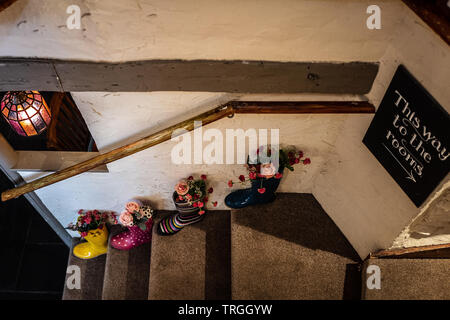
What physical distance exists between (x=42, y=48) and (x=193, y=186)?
5.22 ft

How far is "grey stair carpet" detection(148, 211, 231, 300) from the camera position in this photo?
11.2 ft

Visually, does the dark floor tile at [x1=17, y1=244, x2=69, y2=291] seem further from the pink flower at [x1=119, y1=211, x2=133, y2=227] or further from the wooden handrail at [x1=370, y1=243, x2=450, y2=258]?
the wooden handrail at [x1=370, y1=243, x2=450, y2=258]

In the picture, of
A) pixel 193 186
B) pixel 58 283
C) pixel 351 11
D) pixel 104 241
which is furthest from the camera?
pixel 58 283

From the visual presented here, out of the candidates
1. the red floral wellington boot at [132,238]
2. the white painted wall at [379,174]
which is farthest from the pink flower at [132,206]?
the white painted wall at [379,174]

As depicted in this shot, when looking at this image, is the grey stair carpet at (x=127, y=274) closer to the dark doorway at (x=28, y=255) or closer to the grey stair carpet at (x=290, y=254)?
the dark doorway at (x=28, y=255)

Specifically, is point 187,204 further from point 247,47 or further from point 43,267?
point 43,267

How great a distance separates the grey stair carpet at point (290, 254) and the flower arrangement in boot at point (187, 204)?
33 cm

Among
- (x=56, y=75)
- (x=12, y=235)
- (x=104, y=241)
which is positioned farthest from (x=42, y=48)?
(x=12, y=235)

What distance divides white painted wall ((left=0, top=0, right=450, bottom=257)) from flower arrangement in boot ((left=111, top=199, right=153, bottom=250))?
0.73 metres

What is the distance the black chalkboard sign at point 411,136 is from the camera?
201 cm

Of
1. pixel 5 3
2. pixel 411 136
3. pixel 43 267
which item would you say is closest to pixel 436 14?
pixel 411 136

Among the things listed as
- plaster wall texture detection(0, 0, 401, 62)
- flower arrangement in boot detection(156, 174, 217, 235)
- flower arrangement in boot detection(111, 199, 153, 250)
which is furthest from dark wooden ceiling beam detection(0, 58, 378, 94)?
flower arrangement in boot detection(111, 199, 153, 250)
